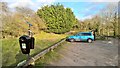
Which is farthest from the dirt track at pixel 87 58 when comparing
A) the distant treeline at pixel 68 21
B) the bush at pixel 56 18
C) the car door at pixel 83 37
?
the bush at pixel 56 18

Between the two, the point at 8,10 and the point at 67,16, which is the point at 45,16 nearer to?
the point at 67,16

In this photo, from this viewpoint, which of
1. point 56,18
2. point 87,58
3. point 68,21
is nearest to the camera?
point 87,58

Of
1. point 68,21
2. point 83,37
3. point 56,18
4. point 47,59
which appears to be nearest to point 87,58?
point 47,59

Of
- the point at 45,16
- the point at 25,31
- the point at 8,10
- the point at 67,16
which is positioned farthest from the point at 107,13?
the point at 8,10

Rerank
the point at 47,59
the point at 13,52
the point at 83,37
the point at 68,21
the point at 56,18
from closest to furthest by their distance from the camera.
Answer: the point at 47,59 < the point at 13,52 < the point at 83,37 < the point at 56,18 < the point at 68,21

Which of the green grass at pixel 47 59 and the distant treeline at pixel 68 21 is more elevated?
the distant treeline at pixel 68 21

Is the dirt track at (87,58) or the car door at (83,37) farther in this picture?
the car door at (83,37)

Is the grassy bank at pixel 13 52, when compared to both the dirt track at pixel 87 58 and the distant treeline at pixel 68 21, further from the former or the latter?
the distant treeline at pixel 68 21

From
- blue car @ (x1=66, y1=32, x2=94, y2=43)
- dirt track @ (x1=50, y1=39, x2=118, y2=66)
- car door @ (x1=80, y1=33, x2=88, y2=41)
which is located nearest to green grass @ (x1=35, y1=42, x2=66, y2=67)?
dirt track @ (x1=50, y1=39, x2=118, y2=66)

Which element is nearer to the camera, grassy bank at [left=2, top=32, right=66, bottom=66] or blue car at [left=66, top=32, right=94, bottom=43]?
grassy bank at [left=2, top=32, right=66, bottom=66]

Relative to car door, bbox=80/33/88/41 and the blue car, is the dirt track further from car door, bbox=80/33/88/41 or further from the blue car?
car door, bbox=80/33/88/41

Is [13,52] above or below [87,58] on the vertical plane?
above

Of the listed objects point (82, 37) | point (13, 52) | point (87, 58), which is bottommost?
point (82, 37)

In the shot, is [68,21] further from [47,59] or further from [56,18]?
[47,59]
